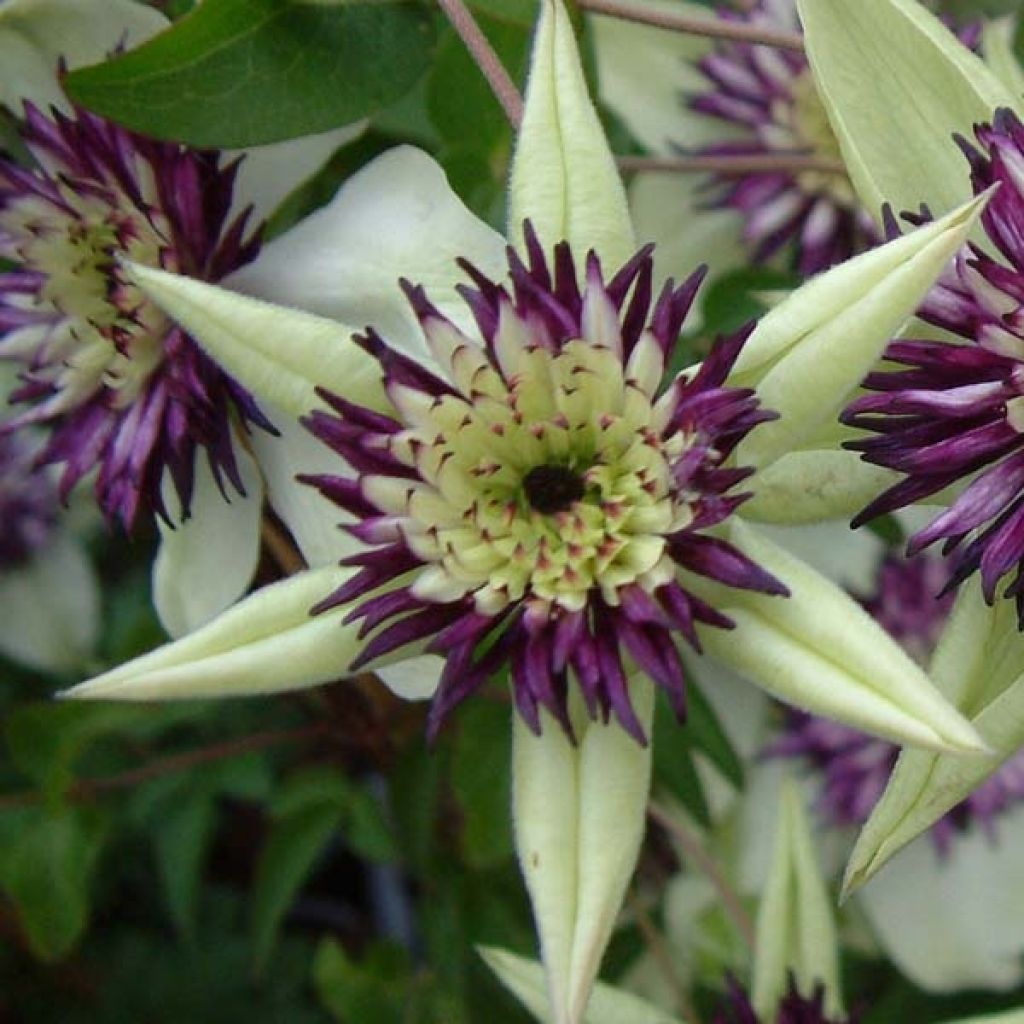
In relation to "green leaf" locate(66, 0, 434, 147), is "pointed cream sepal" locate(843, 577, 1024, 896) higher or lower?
lower

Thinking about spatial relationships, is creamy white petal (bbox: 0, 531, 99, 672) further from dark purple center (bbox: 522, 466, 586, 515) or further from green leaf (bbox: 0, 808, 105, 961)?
dark purple center (bbox: 522, 466, 586, 515)

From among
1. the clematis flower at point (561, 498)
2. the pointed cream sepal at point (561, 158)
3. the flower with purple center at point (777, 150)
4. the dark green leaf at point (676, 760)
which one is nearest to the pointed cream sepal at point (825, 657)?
the clematis flower at point (561, 498)

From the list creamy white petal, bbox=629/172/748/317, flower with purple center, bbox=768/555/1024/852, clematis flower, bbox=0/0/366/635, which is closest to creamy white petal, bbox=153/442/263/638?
clematis flower, bbox=0/0/366/635

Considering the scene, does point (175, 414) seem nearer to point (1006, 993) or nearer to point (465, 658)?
point (465, 658)

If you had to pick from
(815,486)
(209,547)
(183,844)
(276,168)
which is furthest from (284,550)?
(183,844)

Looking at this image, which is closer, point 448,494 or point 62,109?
point 448,494

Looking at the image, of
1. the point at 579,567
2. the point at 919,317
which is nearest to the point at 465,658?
the point at 579,567
